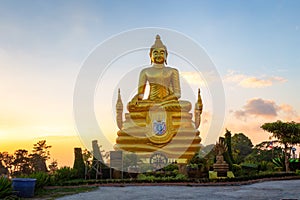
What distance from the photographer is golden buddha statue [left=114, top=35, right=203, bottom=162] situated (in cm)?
2164

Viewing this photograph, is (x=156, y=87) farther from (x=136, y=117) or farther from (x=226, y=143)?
(x=226, y=143)

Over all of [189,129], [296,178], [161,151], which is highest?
[189,129]

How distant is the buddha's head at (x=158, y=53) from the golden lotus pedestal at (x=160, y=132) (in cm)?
303

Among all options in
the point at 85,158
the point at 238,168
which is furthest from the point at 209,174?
the point at 85,158

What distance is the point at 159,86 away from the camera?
74.7 feet

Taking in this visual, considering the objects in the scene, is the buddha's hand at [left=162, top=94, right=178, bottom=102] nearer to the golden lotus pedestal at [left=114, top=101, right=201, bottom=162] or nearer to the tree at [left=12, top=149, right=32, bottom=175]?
the golden lotus pedestal at [left=114, top=101, right=201, bottom=162]

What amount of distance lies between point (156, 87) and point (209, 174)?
8363mm

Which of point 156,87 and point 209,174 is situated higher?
point 156,87

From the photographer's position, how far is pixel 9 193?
358 inches

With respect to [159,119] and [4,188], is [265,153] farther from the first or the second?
[4,188]

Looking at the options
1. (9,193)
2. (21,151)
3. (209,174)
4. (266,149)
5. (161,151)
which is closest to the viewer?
(9,193)

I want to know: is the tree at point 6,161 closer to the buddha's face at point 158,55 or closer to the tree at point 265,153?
the buddha's face at point 158,55

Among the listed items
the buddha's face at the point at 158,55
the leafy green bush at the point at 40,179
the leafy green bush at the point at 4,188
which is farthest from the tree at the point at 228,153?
the leafy green bush at the point at 4,188

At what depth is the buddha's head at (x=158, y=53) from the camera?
23.2 meters
